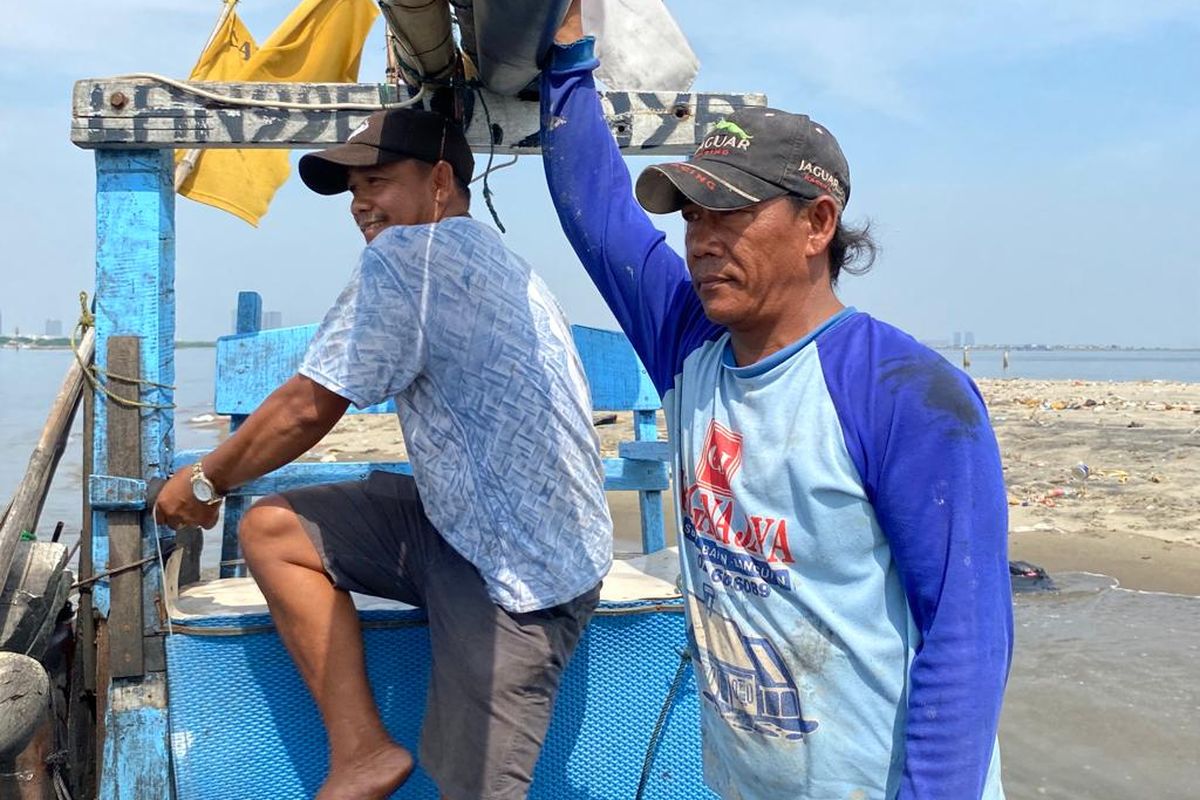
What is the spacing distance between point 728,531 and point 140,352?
1.81 m

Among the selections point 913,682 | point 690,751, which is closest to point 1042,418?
point 690,751

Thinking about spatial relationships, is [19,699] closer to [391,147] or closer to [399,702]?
[399,702]

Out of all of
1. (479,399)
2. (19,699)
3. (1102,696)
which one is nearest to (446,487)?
(479,399)

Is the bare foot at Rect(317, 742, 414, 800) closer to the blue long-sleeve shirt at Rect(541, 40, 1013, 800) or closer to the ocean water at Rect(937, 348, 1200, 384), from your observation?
the blue long-sleeve shirt at Rect(541, 40, 1013, 800)

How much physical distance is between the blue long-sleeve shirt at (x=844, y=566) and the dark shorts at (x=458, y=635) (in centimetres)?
48

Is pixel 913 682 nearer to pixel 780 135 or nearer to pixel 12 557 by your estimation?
pixel 780 135

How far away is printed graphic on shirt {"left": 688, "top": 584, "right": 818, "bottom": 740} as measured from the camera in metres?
1.59

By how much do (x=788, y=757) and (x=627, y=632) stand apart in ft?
3.82

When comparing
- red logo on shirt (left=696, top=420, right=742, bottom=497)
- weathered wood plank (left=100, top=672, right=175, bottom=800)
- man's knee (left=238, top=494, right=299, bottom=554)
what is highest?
red logo on shirt (left=696, top=420, right=742, bottom=497)

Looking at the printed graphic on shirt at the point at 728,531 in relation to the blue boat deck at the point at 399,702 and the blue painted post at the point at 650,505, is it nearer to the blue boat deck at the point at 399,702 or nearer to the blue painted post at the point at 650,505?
the blue boat deck at the point at 399,702

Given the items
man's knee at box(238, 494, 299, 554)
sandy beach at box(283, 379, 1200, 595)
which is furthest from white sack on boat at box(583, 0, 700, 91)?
sandy beach at box(283, 379, 1200, 595)

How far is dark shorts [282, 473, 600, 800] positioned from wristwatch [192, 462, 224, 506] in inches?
7.2

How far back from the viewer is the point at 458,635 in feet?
7.10

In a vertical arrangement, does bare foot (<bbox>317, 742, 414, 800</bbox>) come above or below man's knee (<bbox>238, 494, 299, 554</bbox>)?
below
